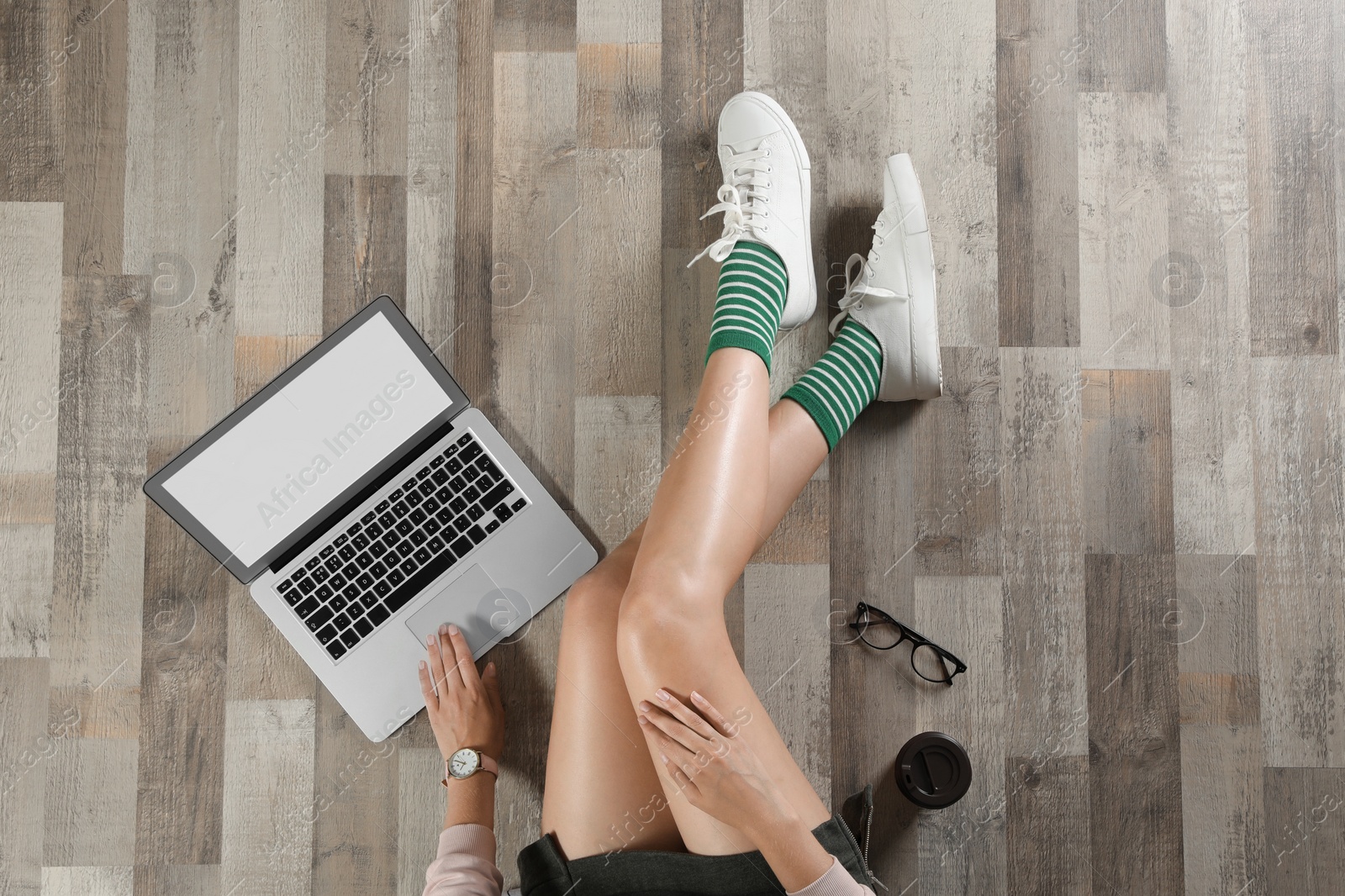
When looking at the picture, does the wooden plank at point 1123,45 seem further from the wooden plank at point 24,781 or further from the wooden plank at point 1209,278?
the wooden plank at point 24,781

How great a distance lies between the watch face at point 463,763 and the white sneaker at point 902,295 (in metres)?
0.73

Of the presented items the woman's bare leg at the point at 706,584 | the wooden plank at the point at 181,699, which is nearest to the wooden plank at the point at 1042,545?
the woman's bare leg at the point at 706,584

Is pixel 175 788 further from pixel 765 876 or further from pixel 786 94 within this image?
pixel 786 94

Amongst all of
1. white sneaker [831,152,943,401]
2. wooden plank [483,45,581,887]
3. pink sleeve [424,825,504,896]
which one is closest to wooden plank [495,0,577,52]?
wooden plank [483,45,581,887]

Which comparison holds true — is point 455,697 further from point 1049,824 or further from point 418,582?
point 1049,824

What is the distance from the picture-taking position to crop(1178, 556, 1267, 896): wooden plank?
1102 millimetres

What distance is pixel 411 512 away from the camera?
1.04 metres

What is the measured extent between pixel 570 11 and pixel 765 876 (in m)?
1.15

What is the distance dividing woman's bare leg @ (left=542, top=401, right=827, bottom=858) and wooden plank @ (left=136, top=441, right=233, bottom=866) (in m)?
0.49

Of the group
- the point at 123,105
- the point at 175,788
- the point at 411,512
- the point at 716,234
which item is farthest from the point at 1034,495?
the point at 123,105

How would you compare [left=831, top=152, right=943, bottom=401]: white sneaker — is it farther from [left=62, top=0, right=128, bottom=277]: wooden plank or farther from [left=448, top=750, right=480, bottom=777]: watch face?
[left=62, top=0, right=128, bottom=277]: wooden plank

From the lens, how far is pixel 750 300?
1045 millimetres

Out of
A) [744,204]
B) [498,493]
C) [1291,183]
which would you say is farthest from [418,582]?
[1291,183]

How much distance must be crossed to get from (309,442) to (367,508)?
110 mm
